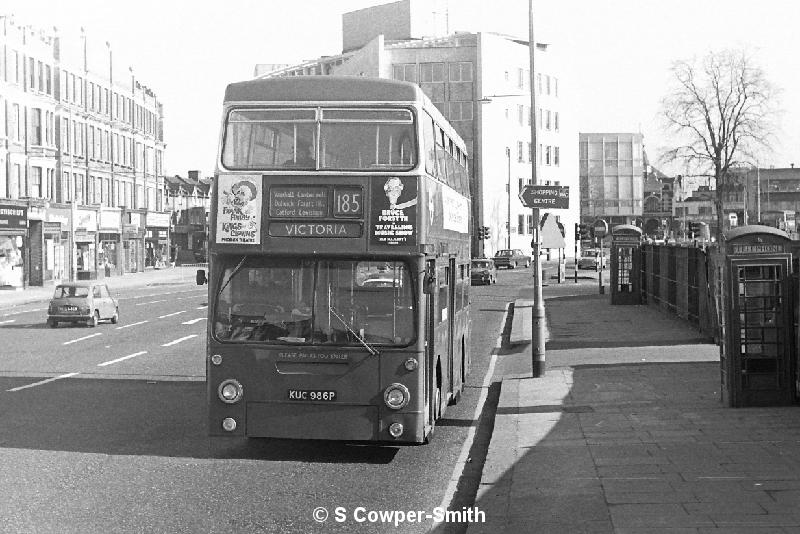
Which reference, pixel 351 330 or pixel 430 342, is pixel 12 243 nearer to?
pixel 430 342

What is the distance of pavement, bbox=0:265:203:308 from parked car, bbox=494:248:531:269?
85.4 ft

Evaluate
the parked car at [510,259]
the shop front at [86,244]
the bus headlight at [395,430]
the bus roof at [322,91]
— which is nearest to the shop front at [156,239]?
the shop front at [86,244]

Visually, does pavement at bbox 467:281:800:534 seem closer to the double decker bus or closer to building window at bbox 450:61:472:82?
the double decker bus

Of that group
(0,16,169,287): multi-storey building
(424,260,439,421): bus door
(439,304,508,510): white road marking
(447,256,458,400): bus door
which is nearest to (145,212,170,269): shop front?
(0,16,169,287): multi-storey building

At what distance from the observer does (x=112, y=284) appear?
6969cm

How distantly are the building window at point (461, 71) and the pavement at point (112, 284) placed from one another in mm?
34208

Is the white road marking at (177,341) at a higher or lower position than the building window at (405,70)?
lower

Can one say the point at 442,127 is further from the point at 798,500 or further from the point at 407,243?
the point at 798,500

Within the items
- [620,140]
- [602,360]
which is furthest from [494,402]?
[620,140]

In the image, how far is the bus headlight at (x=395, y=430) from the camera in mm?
11312

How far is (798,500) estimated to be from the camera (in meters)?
8.70

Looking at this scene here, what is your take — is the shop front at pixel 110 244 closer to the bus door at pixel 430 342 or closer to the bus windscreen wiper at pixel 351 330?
the bus door at pixel 430 342

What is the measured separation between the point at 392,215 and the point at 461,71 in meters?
98.9

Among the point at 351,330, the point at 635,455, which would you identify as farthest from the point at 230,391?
the point at 635,455
